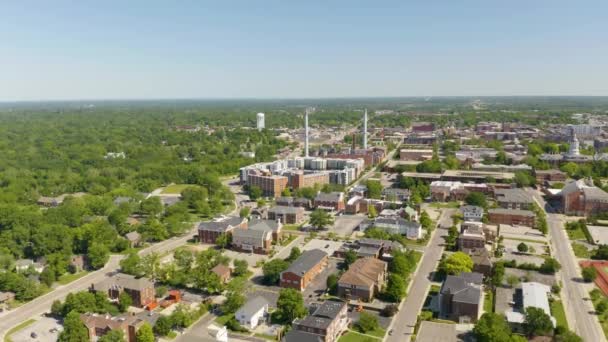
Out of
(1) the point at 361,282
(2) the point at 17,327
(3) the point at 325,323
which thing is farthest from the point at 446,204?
(2) the point at 17,327

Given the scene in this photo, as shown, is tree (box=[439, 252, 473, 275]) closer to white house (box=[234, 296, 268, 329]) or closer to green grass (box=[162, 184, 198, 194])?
white house (box=[234, 296, 268, 329])

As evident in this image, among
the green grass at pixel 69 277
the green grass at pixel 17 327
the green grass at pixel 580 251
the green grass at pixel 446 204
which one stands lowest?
the green grass at pixel 17 327

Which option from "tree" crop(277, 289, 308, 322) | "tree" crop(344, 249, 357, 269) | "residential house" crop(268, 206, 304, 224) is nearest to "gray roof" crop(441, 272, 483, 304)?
"tree" crop(344, 249, 357, 269)

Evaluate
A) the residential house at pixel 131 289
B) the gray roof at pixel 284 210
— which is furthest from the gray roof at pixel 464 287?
the gray roof at pixel 284 210

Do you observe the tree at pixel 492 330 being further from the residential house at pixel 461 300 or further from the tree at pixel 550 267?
the tree at pixel 550 267

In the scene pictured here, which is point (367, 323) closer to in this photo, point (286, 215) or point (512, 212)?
point (286, 215)

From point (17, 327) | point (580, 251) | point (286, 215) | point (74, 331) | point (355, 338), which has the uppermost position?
point (74, 331)
